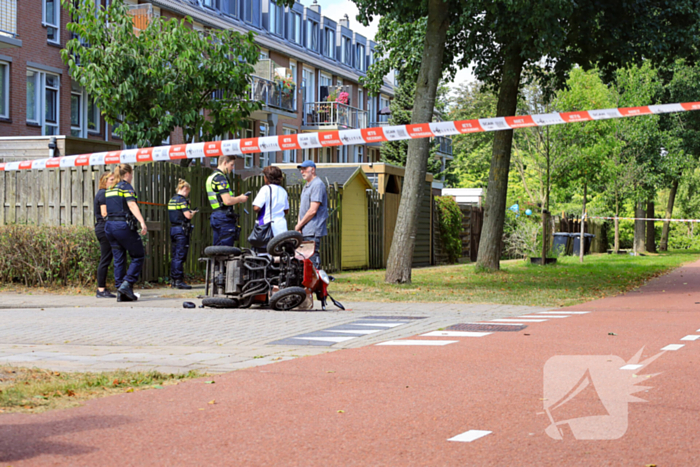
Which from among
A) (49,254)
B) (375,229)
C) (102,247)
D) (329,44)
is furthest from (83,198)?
(329,44)

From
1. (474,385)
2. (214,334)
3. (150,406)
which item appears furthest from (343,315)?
(150,406)

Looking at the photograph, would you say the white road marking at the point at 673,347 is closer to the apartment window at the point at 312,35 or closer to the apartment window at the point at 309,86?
the apartment window at the point at 309,86

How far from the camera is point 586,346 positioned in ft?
26.3

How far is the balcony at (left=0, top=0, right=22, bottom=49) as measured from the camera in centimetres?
2609

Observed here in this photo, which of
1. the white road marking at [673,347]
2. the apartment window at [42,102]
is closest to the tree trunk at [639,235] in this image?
the apartment window at [42,102]

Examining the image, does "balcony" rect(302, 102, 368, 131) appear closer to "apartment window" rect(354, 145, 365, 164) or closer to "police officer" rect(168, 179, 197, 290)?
"apartment window" rect(354, 145, 365, 164)

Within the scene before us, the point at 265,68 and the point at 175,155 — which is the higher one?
the point at 265,68

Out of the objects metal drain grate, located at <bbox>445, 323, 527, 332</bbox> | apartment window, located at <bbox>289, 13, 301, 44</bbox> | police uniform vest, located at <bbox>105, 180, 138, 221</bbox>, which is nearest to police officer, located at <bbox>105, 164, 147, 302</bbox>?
police uniform vest, located at <bbox>105, 180, 138, 221</bbox>

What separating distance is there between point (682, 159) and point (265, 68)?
69.9ft

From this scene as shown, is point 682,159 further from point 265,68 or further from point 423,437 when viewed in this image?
point 423,437

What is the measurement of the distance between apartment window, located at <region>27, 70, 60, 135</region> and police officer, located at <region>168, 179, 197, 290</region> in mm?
15905

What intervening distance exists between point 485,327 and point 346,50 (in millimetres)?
46164

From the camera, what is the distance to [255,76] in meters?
39.7

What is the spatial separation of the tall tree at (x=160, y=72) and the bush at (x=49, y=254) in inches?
367
